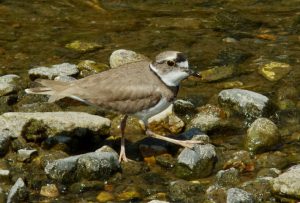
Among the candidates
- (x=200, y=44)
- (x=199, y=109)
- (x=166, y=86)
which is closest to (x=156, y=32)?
(x=200, y=44)

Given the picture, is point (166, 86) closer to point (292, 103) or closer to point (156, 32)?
point (292, 103)

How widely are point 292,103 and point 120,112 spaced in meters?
3.14

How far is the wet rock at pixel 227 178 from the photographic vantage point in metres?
9.53

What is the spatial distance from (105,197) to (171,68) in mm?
2260

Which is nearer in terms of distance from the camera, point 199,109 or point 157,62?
point 157,62

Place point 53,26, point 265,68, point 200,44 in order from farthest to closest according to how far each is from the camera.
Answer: point 53,26 < point 200,44 < point 265,68

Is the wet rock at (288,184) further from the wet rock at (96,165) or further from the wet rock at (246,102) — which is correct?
the wet rock at (246,102)

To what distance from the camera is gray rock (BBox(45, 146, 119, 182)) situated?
954 centimetres

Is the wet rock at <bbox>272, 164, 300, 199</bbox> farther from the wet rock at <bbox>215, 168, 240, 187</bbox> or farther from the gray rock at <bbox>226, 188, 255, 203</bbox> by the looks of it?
the wet rock at <bbox>215, 168, 240, 187</bbox>

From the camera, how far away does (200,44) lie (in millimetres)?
14750

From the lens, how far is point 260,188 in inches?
365

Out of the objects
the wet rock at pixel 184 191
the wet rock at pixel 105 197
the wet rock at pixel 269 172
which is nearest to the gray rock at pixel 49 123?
the wet rock at pixel 105 197

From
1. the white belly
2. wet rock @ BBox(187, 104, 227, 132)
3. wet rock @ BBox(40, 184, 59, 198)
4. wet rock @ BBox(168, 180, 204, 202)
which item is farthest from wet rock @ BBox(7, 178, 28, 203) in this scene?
wet rock @ BBox(187, 104, 227, 132)

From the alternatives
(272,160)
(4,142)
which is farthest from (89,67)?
(272,160)
